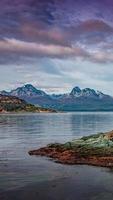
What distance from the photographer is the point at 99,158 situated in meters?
53.5

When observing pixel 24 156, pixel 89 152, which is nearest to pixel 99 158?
pixel 89 152

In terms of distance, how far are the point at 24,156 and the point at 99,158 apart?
12.6 metres

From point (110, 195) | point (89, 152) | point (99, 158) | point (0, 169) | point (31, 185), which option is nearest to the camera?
point (110, 195)

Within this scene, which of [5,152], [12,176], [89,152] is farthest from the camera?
[5,152]

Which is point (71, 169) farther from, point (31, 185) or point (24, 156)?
point (24, 156)

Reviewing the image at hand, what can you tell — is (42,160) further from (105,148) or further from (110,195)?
(110,195)

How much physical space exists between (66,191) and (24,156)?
24489mm

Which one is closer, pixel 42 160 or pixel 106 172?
pixel 106 172

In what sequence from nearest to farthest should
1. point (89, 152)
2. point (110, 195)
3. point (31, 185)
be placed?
point (110, 195) → point (31, 185) → point (89, 152)

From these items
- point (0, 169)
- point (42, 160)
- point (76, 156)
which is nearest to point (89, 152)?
point (76, 156)

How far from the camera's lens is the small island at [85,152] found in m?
52.6

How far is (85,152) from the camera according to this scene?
189 feet

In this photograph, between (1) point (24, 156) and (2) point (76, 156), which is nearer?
(2) point (76, 156)

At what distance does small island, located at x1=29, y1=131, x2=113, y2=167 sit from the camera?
5256 centimetres
